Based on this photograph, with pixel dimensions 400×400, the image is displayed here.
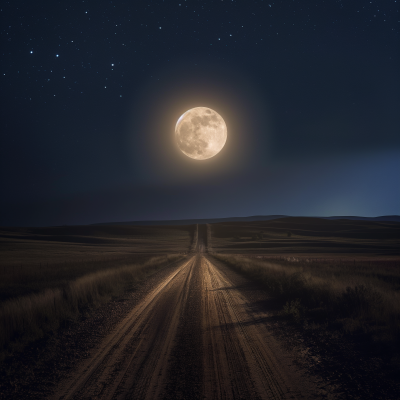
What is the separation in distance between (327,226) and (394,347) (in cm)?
13426

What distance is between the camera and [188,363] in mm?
5156

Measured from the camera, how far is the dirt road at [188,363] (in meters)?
4.14

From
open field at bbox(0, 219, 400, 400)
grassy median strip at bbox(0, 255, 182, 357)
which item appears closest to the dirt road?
open field at bbox(0, 219, 400, 400)

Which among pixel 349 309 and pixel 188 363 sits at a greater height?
pixel 188 363

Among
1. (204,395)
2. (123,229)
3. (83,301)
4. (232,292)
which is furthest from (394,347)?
(123,229)

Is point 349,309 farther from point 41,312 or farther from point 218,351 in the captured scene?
point 41,312

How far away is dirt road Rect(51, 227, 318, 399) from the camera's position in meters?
4.14

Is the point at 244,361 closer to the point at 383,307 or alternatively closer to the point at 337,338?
the point at 337,338

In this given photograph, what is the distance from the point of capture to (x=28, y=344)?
6.29 meters

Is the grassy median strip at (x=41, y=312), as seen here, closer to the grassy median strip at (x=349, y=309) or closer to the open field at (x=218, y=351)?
the open field at (x=218, y=351)

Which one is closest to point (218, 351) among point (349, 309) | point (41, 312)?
point (349, 309)

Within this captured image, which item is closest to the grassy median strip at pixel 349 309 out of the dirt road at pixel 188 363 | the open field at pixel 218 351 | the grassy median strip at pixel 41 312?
the open field at pixel 218 351

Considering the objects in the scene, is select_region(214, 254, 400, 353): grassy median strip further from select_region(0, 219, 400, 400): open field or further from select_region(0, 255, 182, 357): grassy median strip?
select_region(0, 255, 182, 357): grassy median strip

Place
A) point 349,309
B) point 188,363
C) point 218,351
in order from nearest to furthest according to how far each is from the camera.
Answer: point 188,363 < point 218,351 < point 349,309
